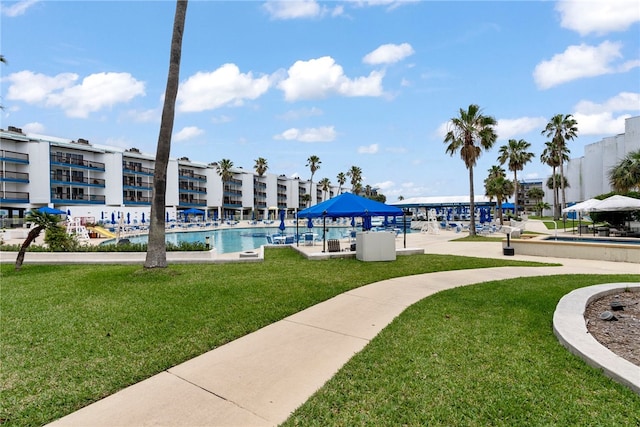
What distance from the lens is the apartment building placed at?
145ft

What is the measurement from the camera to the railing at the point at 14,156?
142 ft

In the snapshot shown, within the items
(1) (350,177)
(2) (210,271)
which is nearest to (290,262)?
(2) (210,271)

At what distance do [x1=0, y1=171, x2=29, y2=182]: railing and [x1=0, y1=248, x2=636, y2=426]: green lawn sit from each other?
1657 inches

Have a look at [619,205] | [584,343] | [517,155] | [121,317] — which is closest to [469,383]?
[584,343]

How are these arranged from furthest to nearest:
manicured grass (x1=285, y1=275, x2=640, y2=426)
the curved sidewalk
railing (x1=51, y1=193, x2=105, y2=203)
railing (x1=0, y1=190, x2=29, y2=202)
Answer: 1. railing (x1=51, y1=193, x2=105, y2=203)
2. railing (x1=0, y1=190, x2=29, y2=202)
3. the curved sidewalk
4. manicured grass (x1=285, y1=275, x2=640, y2=426)

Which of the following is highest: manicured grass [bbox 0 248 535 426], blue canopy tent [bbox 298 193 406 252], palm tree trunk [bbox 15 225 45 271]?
blue canopy tent [bbox 298 193 406 252]

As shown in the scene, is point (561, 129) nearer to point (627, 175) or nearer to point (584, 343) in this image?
point (627, 175)

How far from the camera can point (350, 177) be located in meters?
93.0

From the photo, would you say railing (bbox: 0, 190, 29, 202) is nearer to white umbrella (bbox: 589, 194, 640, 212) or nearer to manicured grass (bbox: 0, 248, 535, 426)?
manicured grass (bbox: 0, 248, 535, 426)

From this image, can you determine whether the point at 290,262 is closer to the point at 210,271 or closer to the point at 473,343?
the point at 210,271

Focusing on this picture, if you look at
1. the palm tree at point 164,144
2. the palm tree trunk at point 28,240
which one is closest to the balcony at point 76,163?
the palm tree trunk at point 28,240

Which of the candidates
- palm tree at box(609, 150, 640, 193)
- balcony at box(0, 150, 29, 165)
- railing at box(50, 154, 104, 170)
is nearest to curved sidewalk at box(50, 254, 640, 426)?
palm tree at box(609, 150, 640, 193)

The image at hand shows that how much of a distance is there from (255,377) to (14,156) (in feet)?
181

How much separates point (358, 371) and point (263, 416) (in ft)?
4.24
